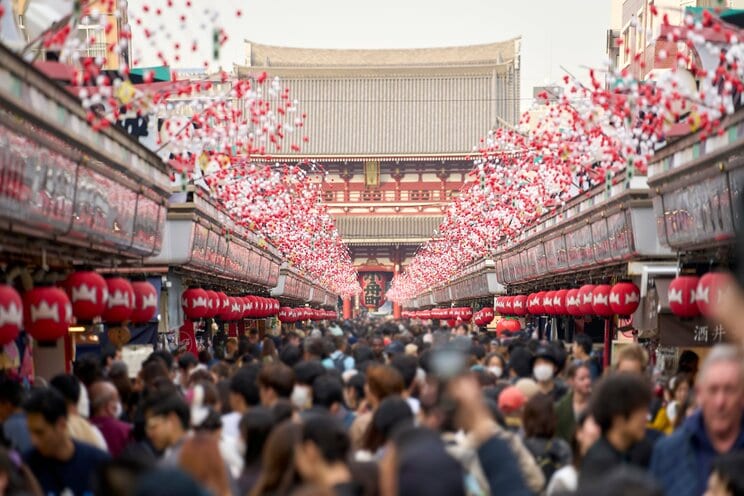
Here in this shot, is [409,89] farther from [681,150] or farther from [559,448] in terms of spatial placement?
[559,448]

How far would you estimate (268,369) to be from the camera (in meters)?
10.9

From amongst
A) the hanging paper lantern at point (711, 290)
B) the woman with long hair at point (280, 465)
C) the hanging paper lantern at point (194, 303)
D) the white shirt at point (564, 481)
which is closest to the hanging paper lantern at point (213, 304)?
the hanging paper lantern at point (194, 303)

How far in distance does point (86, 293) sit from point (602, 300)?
9.58m

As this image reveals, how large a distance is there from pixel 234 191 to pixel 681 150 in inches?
630

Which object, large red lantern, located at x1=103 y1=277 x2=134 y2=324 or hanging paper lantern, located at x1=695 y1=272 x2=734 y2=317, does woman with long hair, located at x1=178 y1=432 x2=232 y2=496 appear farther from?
large red lantern, located at x1=103 y1=277 x2=134 y2=324

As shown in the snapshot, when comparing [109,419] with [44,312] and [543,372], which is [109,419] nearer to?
[44,312]

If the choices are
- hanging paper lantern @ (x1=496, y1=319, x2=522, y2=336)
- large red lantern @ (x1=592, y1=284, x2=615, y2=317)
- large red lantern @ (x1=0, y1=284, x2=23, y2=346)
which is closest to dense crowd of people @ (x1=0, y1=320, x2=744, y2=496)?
large red lantern @ (x1=0, y1=284, x2=23, y2=346)

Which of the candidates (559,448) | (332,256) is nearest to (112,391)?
(559,448)

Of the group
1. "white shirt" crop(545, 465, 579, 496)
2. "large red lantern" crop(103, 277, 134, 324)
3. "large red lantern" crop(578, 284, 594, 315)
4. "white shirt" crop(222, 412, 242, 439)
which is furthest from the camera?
"large red lantern" crop(578, 284, 594, 315)

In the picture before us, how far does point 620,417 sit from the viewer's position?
7383 millimetres

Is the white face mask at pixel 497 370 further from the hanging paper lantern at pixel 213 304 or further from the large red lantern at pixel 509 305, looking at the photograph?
the large red lantern at pixel 509 305

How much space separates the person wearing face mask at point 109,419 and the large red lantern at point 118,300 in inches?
204

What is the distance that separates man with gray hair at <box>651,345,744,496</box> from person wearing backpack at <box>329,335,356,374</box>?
706cm

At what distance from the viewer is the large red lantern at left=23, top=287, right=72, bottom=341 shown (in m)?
12.9
